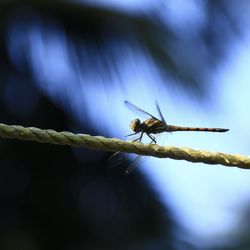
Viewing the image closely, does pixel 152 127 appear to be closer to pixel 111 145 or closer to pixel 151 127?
pixel 151 127

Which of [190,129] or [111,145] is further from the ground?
[190,129]

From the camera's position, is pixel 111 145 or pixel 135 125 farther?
pixel 135 125

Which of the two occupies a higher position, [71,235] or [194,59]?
[194,59]

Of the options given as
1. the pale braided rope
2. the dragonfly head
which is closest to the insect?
the dragonfly head

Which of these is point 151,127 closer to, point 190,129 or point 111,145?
point 190,129

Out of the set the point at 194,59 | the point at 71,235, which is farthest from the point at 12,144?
the point at 194,59

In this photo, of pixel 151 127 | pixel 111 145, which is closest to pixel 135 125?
pixel 151 127

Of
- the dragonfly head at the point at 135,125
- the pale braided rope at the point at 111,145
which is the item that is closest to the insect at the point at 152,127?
the dragonfly head at the point at 135,125

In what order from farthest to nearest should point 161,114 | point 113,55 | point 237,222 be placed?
point 237,222, point 113,55, point 161,114

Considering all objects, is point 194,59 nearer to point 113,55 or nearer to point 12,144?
point 113,55
